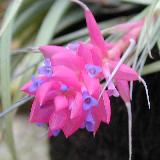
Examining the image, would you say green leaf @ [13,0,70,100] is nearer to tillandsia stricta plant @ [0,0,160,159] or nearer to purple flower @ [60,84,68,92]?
tillandsia stricta plant @ [0,0,160,159]

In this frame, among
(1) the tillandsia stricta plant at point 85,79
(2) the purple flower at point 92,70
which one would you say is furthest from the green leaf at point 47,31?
(2) the purple flower at point 92,70

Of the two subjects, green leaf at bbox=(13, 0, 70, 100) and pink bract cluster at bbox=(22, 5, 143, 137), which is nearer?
pink bract cluster at bbox=(22, 5, 143, 137)

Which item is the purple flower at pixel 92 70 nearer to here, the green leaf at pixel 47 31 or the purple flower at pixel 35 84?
the purple flower at pixel 35 84

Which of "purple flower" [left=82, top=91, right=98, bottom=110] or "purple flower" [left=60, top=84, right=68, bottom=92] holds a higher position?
"purple flower" [left=60, top=84, right=68, bottom=92]

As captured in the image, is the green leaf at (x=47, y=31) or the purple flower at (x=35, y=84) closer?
the purple flower at (x=35, y=84)

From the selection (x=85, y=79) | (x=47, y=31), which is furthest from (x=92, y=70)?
(x=47, y=31)

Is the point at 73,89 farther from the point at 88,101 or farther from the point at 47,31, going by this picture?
the point at 47,31

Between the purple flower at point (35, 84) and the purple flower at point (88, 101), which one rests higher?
the purple flower at point (35, 84)

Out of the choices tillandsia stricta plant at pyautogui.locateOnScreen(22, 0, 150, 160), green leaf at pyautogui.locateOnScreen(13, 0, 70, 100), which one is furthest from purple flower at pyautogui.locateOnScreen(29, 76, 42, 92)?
green leaf at pyautogui.locateOnScreen(13, 0, 70, 100)

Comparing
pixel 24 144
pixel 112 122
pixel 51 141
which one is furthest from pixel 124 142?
pixel 24 144

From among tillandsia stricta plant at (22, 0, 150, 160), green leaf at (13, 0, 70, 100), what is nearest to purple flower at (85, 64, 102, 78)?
tillandsia stricta plant at (22, 0, 150, 160)
